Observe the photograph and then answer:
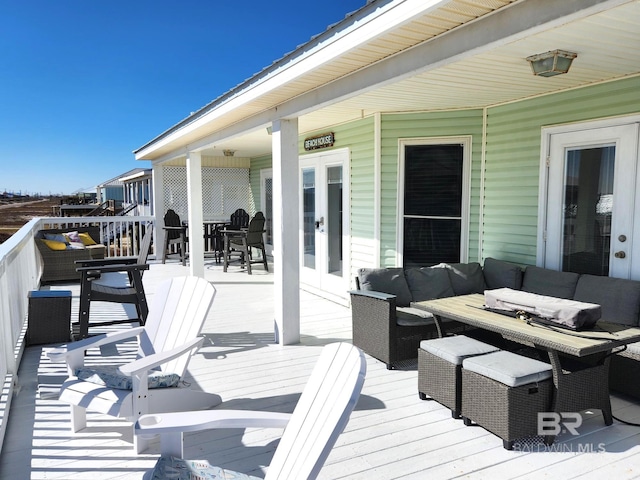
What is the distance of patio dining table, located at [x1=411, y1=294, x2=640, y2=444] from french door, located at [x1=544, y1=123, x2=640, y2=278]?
1.28 meters

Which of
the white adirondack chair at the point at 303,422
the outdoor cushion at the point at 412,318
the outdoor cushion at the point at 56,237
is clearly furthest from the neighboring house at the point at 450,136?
the outdoor cushion at the point at 56,237

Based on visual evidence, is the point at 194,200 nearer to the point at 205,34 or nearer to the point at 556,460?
the point at 556,460

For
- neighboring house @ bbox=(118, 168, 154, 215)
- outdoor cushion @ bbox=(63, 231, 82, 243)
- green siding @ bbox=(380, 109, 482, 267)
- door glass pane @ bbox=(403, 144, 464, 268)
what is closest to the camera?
green siding @ bbox=(380, 109, 482, 267)

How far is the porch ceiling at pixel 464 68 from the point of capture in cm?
237

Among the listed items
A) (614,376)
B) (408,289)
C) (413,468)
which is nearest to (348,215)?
(408,289)

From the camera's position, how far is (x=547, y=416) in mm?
2684

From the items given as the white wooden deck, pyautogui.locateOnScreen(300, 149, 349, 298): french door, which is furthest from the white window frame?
the white wooden deck

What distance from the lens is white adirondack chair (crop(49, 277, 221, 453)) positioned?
247 cm

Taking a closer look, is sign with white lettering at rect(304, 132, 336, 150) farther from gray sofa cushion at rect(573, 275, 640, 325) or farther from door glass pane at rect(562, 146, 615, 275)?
gray sofa cushion at rect(573, 275, 640, 325)

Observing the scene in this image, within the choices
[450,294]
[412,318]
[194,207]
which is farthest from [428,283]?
[194,207]

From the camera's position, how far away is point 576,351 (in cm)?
245

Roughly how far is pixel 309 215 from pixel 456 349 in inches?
176

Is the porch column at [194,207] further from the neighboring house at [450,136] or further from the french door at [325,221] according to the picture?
the french door at [325,221]

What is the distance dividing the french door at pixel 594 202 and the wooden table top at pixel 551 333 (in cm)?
127
